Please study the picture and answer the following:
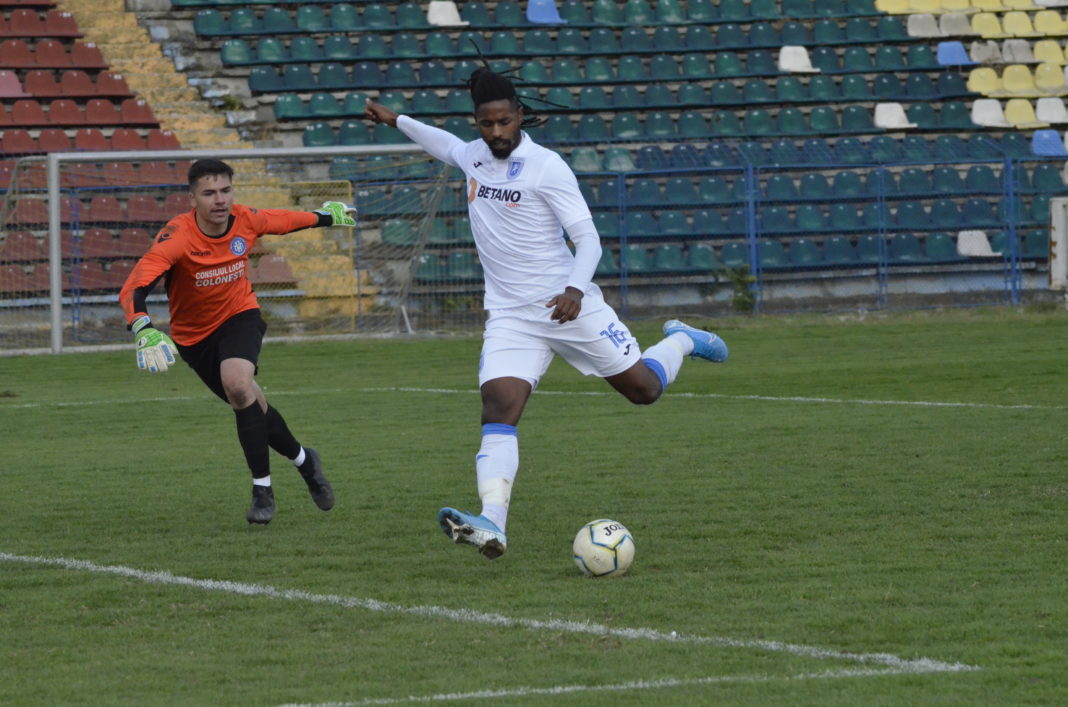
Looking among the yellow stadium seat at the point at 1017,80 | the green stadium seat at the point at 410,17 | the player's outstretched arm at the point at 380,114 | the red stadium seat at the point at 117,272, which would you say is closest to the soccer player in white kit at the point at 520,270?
the player's outstretched arm at the point at 380,114

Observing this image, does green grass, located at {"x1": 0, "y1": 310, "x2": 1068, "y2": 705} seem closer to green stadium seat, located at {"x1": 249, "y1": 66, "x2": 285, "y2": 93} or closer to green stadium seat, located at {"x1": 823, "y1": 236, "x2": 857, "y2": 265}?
green stadium seat, located at {"x1": 823, "y1": 236, "x2": 857, "y2": 265}

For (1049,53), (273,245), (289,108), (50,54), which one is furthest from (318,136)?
(1049,53)

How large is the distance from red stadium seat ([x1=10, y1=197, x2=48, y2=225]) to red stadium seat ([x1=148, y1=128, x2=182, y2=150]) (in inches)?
109

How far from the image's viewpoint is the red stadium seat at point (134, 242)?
2003 centimetres

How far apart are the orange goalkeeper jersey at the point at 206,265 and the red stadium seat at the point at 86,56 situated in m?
16.9

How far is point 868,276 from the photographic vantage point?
23.0m

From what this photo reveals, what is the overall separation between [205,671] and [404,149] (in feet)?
49.6

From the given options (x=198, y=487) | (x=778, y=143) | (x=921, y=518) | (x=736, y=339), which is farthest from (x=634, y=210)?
(x=921, y=518)

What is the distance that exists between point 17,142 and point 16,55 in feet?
7.28

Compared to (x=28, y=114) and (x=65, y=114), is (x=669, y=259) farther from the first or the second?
(x=28, y=114)

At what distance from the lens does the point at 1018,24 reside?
90.0 ft

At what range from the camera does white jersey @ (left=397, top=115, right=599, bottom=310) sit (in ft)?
22.7

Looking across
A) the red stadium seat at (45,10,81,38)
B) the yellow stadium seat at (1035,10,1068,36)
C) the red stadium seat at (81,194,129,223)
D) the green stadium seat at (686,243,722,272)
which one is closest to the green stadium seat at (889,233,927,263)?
the green stadium seat at (686,243,722,272)

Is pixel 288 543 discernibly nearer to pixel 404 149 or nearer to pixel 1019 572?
pixel 1019 572
